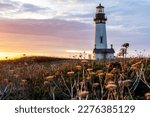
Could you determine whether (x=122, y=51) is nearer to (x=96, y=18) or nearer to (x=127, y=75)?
(x=127, y=75)

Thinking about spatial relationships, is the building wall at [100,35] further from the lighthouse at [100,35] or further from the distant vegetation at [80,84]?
the distant vegetation at [80,84]

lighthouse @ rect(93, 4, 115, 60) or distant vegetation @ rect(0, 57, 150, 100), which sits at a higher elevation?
lighthouse @ rect(93, 4, 115, 60)

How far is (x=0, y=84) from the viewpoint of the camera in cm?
1226

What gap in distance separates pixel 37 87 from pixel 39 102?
3819 millimetres

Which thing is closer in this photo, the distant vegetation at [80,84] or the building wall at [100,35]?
the distant vegetation at [80,84]

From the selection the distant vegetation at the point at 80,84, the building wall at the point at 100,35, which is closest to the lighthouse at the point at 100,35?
the building wall at the point at 100,35

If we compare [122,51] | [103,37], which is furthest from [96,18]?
[122,51]

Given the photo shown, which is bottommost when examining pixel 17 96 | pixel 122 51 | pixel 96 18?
pixel 17 96

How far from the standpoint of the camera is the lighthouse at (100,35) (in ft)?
198

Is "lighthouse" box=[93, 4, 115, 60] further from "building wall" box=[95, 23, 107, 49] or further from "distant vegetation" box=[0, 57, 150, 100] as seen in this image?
"distant vegetation" box=[0, 57, 150, 100]

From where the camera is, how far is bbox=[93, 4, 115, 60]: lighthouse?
198 ft

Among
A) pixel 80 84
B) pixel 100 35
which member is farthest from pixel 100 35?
pixel 80 84

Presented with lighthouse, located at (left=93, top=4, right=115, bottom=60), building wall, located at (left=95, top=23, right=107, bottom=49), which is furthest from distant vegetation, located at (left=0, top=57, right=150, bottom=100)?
building wall, located at (left=95, top=23, right=107, bottom=49)

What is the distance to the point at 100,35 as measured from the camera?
2527 inches
